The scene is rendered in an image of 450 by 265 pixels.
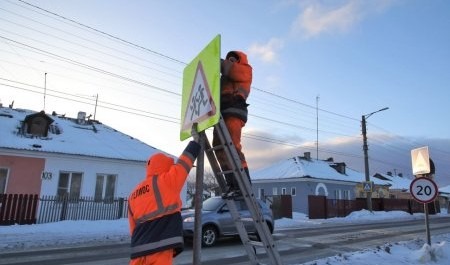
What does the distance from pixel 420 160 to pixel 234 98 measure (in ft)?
30.3

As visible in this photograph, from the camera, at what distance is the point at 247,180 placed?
455 centimetres

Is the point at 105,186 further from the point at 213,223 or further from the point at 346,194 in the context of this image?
the point at 346,194

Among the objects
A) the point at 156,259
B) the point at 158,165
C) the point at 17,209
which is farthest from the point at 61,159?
the point at 156,259

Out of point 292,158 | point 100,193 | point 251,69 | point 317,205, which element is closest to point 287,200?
point 317,205

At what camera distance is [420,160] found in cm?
1203

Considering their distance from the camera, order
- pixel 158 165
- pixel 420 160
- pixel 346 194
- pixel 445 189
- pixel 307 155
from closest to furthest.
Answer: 1. pixel 158 165
2. pixel 420 160
3. pixel 346 194
4. pixel 307 155
5. pixel 445 189

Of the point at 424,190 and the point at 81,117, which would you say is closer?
the point at 424,190

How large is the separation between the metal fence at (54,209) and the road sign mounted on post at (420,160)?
16.4 metres

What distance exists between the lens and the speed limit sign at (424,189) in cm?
1058

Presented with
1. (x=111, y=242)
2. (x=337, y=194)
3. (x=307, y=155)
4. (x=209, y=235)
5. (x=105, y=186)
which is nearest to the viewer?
(x=209, y=235)

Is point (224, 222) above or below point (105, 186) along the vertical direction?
below

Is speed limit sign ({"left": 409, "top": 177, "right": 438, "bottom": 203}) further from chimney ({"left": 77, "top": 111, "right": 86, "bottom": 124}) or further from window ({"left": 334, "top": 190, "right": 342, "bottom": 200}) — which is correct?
window ({"left": 334, "top": 190, "right": 342, "bottom": 200})

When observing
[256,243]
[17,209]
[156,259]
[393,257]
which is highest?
[17,209]

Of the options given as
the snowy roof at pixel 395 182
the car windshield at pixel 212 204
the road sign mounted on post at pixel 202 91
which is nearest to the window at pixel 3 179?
the car windshield at pixel 212 204
